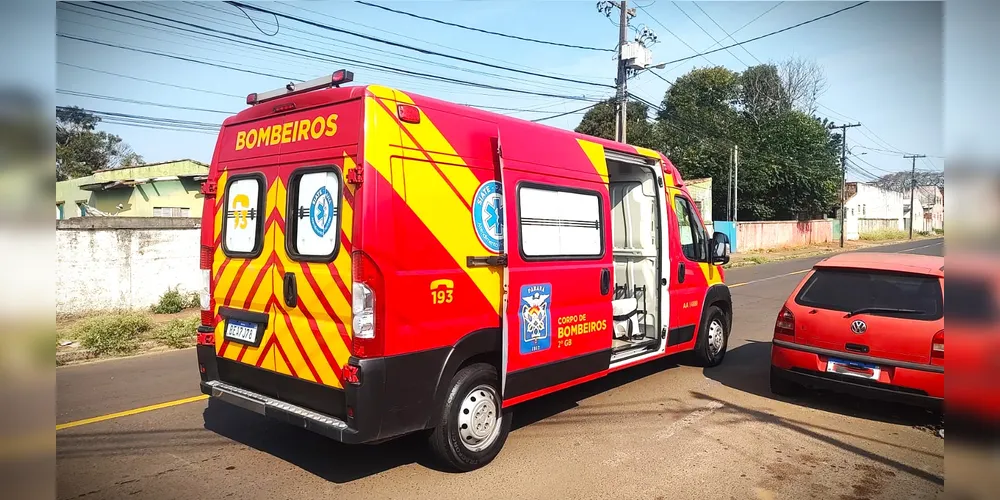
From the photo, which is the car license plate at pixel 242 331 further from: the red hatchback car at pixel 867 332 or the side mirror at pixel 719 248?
the side mirror at pixel 719 248

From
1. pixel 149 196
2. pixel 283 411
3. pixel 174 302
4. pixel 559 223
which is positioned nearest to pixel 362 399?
pixel 283 411

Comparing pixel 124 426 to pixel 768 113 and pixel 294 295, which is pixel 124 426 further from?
pixel 768 113

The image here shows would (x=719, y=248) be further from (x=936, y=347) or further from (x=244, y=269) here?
(x=244, y=269)

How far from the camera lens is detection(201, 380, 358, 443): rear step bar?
12.6 ft

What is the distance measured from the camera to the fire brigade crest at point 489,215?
457cm

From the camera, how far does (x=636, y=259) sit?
23.6 feet

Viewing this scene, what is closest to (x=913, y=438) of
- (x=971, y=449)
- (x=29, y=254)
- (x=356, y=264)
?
(x=971, y=449)

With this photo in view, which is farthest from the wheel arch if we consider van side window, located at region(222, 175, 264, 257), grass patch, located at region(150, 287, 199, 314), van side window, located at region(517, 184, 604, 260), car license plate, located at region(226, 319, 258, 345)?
grass patch, located at region(150, 287, 199, 314)

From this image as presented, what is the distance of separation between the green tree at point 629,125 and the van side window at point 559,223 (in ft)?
127

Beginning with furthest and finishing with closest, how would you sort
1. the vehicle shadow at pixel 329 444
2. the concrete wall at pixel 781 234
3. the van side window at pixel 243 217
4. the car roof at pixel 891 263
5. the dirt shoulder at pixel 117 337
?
the concrete wall at pixel 781 234 < the dirt shoulder at pixel 117 337 < the car roof at pixel 891 263 < the van side window at pixel 243 217 < the vehicle shadow at pixel 329 444

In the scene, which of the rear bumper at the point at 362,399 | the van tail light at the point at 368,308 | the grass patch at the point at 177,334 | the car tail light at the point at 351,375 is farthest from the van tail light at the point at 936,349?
the grass patch at the point at 177,334

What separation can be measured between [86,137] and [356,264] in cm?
Result: 4896

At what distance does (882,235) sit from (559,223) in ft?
232

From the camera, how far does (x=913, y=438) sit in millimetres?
5230
